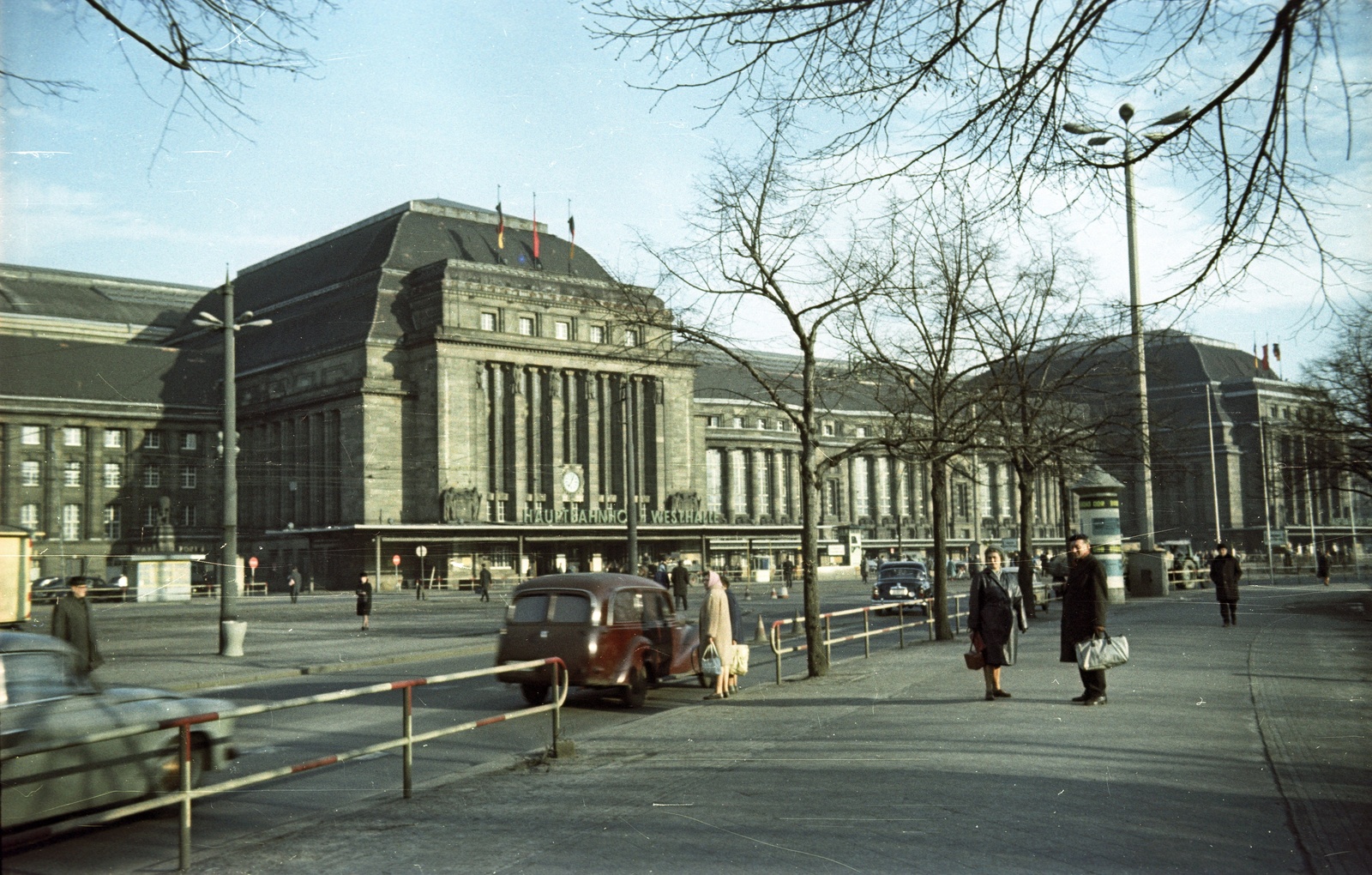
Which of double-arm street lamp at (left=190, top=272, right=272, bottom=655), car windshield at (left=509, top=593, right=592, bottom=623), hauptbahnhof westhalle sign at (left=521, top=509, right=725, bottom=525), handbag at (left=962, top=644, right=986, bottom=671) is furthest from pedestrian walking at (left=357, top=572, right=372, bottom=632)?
hauptbahnhof westhalle sign at (left=521, top=509, right=725, bottom=525)

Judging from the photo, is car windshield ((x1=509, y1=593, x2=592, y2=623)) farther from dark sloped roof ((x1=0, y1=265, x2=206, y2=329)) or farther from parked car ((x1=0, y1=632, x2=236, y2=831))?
dark sloped roof ((x1=0, y1=265, x2=206, y2=329))

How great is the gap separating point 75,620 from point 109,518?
8185 centimetres

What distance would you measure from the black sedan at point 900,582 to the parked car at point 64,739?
1277 inches

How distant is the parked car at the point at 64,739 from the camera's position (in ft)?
25.3

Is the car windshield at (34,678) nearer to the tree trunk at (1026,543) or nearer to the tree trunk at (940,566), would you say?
the tree trunk at (940,566)

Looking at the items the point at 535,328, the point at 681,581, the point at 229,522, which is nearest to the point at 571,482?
the point at 535,328

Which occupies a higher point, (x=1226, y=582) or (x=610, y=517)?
(x=610, y=517)

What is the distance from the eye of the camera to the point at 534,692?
1628 cm

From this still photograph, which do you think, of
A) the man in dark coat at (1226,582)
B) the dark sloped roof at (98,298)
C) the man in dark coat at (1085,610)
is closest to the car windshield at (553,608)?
the man in dark coat at (1085,610)

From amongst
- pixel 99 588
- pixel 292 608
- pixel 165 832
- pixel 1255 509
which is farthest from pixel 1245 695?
pixel 1255 509

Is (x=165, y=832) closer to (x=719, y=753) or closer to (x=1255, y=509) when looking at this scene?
(x=719, y=753)

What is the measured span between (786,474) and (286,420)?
4747 centimetres

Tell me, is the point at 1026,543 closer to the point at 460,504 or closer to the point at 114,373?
the point at 460,504

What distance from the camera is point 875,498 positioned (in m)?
126
